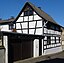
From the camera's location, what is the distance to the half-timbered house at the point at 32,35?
19984 millimetres

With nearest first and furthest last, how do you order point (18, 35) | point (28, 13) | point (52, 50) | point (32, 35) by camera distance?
point (18, 35) → point (32, 35) → point (28, 13) → point (52, 50)

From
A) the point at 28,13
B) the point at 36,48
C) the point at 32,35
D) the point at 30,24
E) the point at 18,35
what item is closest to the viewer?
the point at 18,35

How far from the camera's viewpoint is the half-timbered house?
65.6ft

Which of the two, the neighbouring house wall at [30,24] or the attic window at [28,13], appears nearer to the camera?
the neighbouring house wall at [30,24]

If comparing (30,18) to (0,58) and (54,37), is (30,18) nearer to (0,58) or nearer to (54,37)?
(54,37)

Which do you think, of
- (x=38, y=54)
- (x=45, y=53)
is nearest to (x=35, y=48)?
(x=38, y=54)

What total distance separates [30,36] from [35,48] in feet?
7.40

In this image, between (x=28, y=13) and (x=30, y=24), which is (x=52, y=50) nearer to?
(x=30, y=24)

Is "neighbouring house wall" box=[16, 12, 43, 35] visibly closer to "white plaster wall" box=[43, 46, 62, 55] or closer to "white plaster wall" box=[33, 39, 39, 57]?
"white plaster wall" box=[33, 39, 39, 57]

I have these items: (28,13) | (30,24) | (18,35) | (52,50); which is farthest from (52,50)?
(18,35)

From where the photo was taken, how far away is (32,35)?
74.9 ft

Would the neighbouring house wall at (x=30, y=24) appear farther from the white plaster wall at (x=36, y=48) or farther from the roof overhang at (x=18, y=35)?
the white plaster wall at (x=36, y=48)

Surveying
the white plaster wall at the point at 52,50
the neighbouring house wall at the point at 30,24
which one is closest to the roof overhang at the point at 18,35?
the neighbouring house wall at the point at 30,24

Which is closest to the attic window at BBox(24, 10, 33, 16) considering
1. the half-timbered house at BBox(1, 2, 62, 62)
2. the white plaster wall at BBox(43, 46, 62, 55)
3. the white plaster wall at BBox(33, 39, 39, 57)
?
the half-timbered house at BBox(1, 2, 62, 62)
